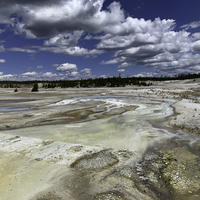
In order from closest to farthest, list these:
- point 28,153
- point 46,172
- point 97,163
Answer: point 46,172, point 97,163, point 28,153

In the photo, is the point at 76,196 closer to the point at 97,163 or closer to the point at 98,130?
the point at 97,163

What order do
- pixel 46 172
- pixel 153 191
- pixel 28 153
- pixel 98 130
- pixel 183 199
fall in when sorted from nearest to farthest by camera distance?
pixel 183 199 < pixel 153 191 < pixel 46 172 < pixel 28 153 < pixel 98 130

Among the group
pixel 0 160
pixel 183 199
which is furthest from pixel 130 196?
pixel 0 160

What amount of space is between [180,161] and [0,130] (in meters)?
10.0

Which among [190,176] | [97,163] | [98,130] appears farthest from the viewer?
[98,130]

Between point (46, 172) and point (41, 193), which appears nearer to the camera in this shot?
point (41, 193)

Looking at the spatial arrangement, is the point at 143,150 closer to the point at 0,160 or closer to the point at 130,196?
the point at 130,196

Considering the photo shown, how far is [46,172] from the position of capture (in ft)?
17.5

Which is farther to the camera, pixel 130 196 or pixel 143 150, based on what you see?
pixel 143 150

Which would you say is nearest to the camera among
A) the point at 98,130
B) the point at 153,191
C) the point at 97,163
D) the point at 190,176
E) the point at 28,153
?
the point at 153,191

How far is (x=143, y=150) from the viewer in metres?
7.01

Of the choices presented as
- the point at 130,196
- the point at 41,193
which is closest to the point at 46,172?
the point at 41,193

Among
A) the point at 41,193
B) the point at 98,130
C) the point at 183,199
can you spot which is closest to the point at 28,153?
the point at 41,193

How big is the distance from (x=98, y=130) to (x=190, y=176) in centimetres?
582
